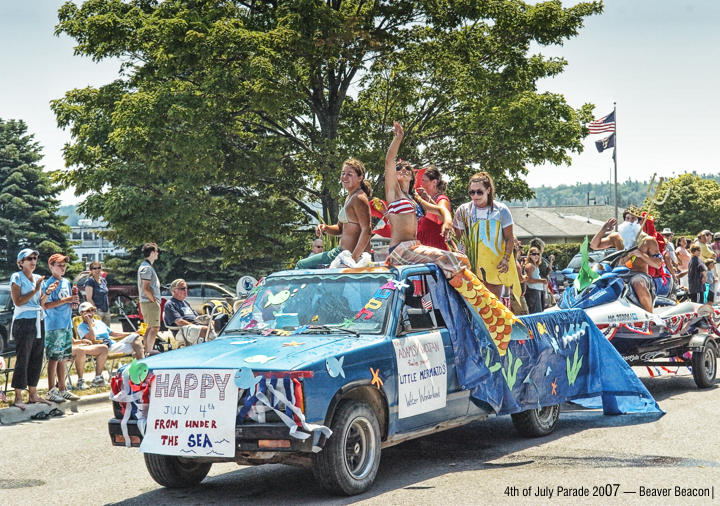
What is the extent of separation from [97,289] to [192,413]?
11.4 m

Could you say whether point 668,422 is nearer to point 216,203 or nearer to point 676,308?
point 676,308

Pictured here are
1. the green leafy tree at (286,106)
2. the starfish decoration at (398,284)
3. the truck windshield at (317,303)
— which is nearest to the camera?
the truck windshield at (317,303)

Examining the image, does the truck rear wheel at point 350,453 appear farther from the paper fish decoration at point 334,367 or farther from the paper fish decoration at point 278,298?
the paper fish decoration at point 278,298

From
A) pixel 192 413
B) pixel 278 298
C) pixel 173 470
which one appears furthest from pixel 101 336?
pixel 192 413

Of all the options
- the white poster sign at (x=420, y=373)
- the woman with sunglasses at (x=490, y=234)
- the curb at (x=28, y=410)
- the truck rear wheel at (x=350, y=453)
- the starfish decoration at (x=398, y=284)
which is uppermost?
the woman with sunglasses at (x=490, y=234)

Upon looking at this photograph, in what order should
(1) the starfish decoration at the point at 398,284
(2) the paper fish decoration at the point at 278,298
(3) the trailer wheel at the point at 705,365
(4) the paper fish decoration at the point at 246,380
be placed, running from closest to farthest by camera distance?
1. (4) the paper fish decoration at the point at 246,380
2. (1) the starfish decoration at the point at 398,284
3. (2) the paper fish decoration at the point at 278,298
4. (3) the trailer wheel at the point at 705,365

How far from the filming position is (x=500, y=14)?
27500 millimetres

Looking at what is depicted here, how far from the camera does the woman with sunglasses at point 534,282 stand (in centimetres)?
1730

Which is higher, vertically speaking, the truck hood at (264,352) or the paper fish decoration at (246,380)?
the truck hood at (264,352)

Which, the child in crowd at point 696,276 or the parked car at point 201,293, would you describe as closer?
the child in crowd at point 696,276

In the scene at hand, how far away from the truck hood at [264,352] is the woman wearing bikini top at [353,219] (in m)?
1.82

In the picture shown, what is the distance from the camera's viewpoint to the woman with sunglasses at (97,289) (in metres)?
16.8

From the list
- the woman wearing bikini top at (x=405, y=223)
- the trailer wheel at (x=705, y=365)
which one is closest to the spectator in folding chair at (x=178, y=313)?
the woman wearing bikini top at (x=405, y=223)

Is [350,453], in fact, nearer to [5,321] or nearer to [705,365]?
[705,365]
